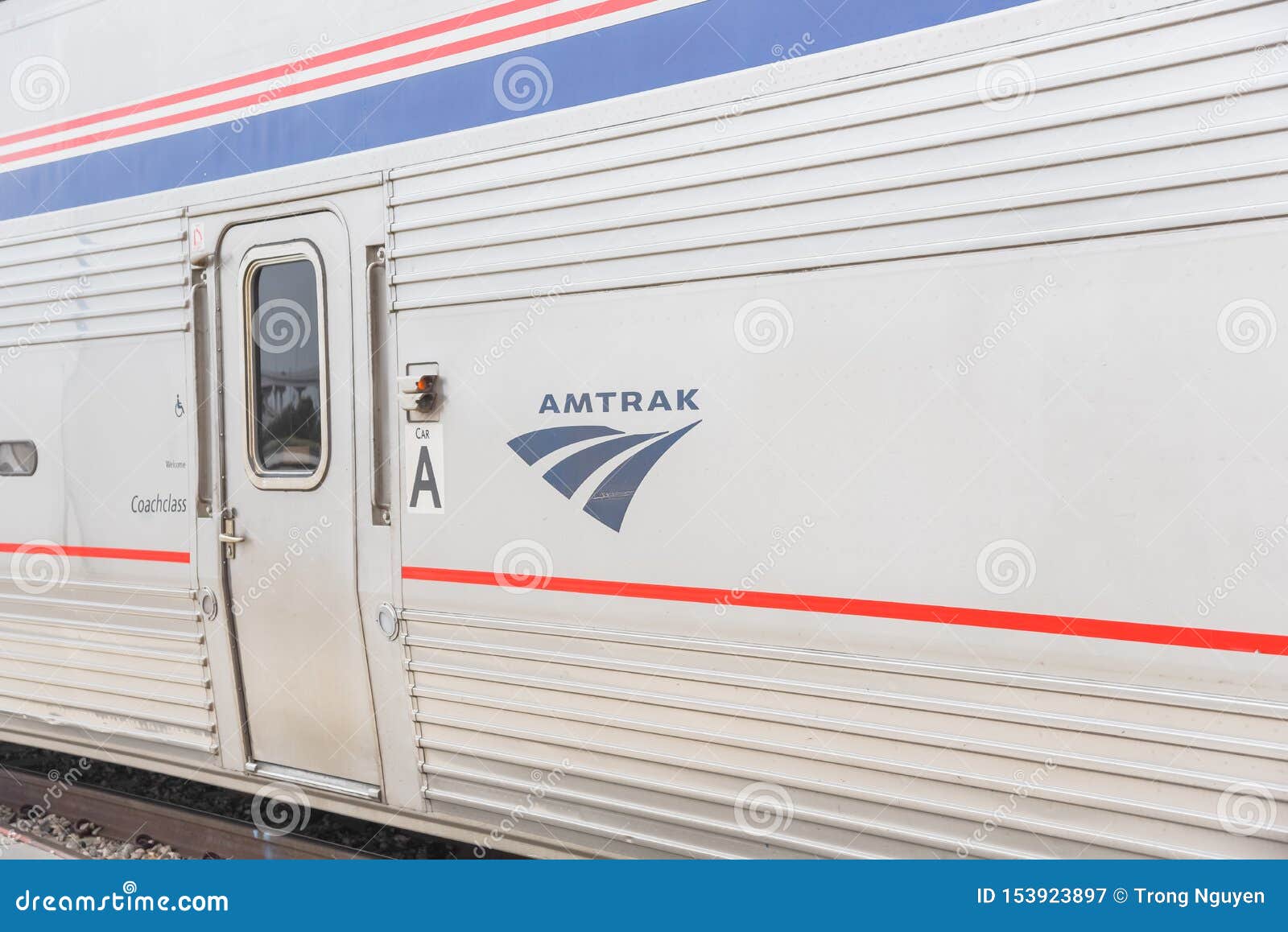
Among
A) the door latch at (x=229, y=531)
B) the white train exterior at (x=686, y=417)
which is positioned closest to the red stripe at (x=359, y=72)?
the white train exterior at (x=686, y=417)

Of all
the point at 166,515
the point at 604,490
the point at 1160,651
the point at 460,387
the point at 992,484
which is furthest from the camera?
the point at 166,515

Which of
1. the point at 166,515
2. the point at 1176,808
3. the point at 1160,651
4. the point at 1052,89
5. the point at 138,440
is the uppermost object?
the point at 1052,89

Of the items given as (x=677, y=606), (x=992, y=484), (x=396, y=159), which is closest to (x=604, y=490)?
(x=677, y=606)

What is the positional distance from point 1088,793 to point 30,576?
4.71m

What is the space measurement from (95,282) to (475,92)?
2.26m

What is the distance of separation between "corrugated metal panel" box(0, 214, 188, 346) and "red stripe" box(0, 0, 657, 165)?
16.3 inches

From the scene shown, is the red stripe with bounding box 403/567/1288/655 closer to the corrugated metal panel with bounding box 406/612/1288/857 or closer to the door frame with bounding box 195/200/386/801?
the corrugated metal panel with bounding box 406/612/1288/857

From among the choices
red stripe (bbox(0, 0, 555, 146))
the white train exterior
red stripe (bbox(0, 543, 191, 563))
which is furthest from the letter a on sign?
red stripe (bbox(0, 0, 555, 146))

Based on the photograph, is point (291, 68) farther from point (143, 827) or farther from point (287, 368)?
point (143, 827)

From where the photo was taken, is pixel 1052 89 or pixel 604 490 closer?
pixel 1052 89

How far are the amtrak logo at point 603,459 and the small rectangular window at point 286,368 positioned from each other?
1059mm

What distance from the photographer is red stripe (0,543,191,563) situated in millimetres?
4514

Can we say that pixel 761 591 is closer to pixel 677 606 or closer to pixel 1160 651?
pixel 677 606

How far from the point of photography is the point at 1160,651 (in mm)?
2578
